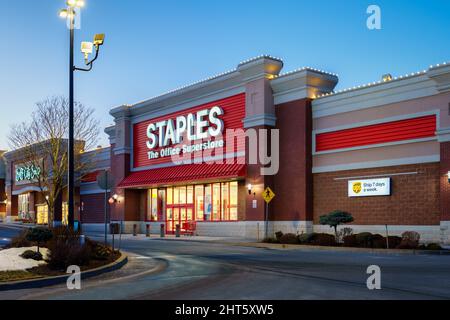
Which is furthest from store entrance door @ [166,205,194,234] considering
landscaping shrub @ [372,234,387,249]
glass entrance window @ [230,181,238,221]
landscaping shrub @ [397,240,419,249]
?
landscaping shrub @ [397,240,419,249]

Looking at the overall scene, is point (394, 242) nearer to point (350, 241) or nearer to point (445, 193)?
point (350, 241)

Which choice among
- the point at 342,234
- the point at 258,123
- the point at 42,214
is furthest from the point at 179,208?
the point at 42,214

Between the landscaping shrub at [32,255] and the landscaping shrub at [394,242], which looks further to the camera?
the landscaping shrub at [394,242]

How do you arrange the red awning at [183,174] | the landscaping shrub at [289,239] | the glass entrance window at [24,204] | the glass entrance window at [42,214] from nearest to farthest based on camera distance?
the landscaping shrub at [289,239] < the red awning at [183,174] < the glass entrance window at [42,214] < the glass entrance window at [24,204]

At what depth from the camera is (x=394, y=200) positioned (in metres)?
30.8

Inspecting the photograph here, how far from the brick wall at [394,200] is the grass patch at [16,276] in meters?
21.0

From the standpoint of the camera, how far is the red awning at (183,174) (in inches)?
1500

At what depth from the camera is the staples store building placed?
29734 mm

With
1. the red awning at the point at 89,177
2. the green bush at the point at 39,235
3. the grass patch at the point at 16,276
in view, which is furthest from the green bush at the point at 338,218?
the red awning at the point at 89,177

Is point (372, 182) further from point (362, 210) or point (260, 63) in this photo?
point (260, 63)

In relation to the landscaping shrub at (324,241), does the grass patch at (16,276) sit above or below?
above

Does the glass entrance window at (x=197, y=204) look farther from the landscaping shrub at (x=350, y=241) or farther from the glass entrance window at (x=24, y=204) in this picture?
the glass entrance window at (x=24, y=204)

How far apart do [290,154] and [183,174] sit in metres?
9.89
